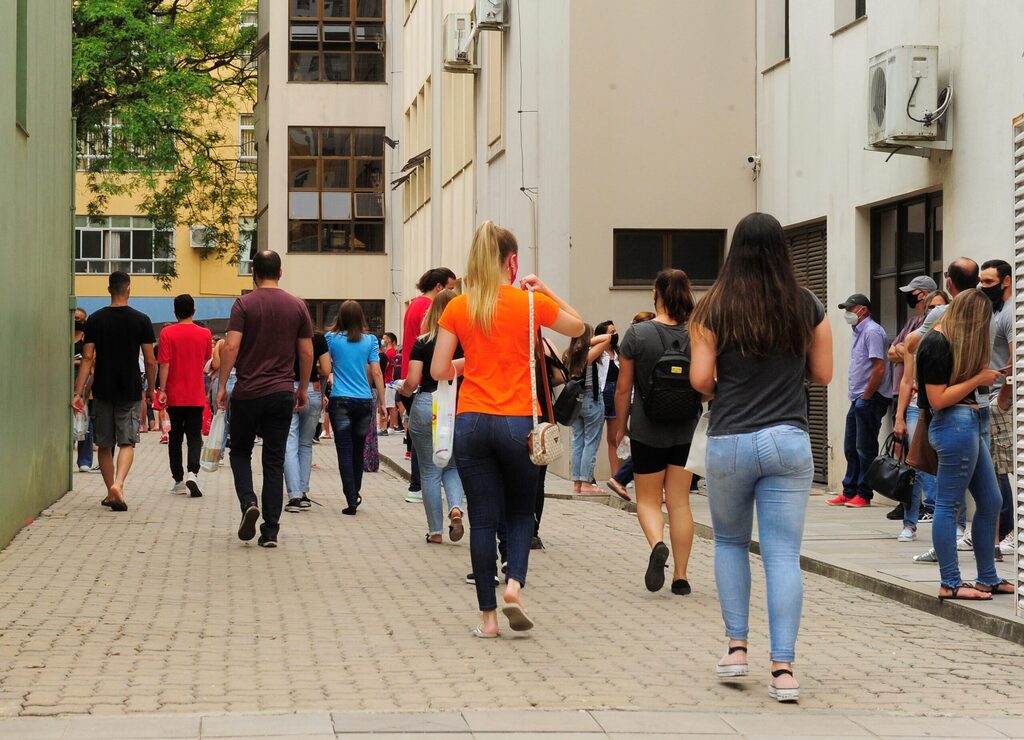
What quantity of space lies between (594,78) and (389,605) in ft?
38.7

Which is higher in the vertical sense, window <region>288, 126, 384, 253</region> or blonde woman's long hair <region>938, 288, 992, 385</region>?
window <region>288, 126, 384, 253</region>

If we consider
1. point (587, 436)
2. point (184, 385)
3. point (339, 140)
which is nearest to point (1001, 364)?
point (587, 436)

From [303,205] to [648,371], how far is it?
4008cm

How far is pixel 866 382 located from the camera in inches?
596

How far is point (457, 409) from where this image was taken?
8125 mm

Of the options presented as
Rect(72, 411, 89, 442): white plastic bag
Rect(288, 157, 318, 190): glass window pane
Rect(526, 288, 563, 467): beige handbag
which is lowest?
Rect(72, 411, 89, 442): white plastic bag

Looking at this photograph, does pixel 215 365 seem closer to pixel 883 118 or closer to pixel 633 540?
pixel 633 540

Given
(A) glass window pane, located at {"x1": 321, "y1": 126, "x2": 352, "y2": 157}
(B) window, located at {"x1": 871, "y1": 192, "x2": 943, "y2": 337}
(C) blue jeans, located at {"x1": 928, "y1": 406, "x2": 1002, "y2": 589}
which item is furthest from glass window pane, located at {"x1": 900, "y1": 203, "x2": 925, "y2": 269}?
(A) glass window pane, located at {"x1": 321, "y1": 126, "x2": 352, "y2": 157}

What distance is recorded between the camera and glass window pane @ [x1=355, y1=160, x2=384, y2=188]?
1939 inches

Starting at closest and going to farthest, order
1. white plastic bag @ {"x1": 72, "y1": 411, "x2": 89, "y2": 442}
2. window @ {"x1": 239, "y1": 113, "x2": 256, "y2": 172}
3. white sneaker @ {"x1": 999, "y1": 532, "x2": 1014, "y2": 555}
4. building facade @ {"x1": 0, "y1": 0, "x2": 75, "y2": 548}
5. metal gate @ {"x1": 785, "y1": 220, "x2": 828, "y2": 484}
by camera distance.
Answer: white sneaker @ {"x1": 999, "y1": 532, "x2": 1014, "y2": 555}, building facade @ {"x1": 0, "y1": 0, "x2": 75, "y2": 548}, white plastic bag @ {"x1": 72, "y1": 411, "x2": 89, "y2": 442}, metal gate @ {"x1": 785, "y1": 220, "x2": 828, "y2": 484}, window @ {"x1": 239, "y1": 113, "x2": 256, "y2": 172}

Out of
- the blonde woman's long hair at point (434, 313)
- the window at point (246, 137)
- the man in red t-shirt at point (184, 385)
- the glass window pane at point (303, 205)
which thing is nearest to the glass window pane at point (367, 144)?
the glass window pane at point (303, 205)

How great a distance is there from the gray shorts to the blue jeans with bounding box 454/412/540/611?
286 inches

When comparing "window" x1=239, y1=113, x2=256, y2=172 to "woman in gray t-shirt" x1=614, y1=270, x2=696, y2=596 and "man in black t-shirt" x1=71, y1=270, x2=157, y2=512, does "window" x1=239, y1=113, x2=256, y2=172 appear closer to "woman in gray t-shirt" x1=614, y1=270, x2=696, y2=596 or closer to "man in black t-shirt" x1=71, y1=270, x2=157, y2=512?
"man in black t-shirt" x1=71, y1=270, x2=157, y2=512

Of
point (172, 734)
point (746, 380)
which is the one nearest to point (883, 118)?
point (746, 380)
